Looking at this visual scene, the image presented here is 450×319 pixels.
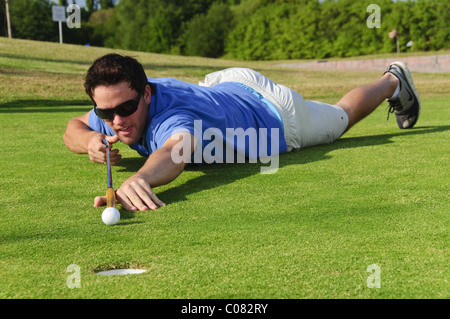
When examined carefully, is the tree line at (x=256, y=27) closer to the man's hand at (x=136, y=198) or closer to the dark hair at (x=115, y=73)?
the dark hair at (x=115, y=73)

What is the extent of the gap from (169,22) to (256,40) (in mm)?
8489

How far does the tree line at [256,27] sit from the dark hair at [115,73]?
75.0ft

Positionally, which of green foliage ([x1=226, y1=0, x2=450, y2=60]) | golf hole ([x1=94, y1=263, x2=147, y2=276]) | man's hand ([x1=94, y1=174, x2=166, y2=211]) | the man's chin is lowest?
golf hole ([x1=94, y1=263, x2=147, y2=276])

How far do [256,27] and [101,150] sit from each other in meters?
32.9

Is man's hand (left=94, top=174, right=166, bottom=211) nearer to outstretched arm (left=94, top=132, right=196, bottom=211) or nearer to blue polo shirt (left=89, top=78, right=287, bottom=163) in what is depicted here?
outstretched arm (left=94, top=132, right=196, bottom=211)

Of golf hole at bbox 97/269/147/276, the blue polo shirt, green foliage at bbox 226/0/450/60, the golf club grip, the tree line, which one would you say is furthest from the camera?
the tree line

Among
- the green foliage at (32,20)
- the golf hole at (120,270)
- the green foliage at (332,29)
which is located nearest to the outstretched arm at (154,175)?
the golf hole at (120,270)

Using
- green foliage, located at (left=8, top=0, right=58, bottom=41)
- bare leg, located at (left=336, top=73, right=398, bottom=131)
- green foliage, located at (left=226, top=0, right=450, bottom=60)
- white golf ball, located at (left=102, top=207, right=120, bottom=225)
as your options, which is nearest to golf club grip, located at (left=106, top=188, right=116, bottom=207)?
white golf ball, located at (left=102, top=207, right=120, bottom=225)

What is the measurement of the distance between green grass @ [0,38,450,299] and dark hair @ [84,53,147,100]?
562 mm

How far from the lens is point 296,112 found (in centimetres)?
398

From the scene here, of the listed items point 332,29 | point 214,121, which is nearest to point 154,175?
point 214,121

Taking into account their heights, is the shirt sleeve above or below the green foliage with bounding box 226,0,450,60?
below

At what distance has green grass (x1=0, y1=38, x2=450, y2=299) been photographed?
1.58m

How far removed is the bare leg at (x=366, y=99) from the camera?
443 cm
